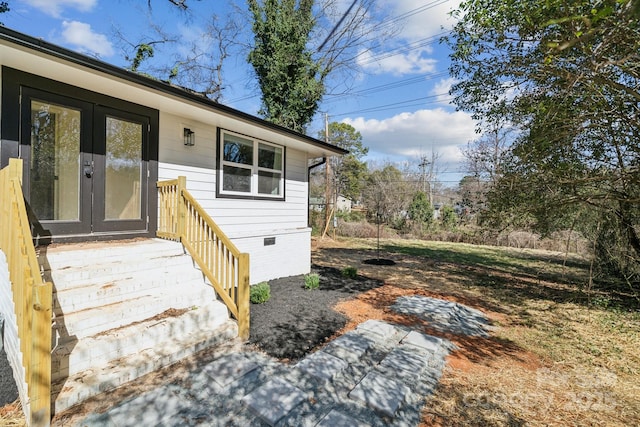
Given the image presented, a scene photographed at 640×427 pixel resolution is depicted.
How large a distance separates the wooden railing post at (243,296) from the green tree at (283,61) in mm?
8583

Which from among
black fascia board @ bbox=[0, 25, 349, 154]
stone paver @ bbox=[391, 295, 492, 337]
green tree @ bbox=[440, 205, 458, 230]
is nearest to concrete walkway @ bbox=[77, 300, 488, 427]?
stone paver @ bbox=[391, 295, 492, 337]

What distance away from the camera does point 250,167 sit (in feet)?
20.5

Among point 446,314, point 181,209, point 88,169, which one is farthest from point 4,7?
point 446,314

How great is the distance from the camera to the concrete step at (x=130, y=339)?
2541 millimetres

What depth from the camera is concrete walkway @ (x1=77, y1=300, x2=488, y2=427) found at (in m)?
2.30

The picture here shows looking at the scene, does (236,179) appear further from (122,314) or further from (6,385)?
(6,385)

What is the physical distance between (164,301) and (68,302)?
89 cm

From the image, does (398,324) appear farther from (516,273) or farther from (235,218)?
(516,273)

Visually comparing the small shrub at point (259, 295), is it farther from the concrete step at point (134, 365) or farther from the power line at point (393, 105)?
the power line at point (393, 105)

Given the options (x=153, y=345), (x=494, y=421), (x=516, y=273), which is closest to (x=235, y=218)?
(x=153, y=345)

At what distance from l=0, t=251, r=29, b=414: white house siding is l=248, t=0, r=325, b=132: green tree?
30.2 ft

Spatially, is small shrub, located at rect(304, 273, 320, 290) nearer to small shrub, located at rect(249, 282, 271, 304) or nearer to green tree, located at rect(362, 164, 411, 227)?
small shrub, located at rect(249, 282, 271, 304)

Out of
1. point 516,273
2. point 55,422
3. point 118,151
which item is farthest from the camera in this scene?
point 516,273

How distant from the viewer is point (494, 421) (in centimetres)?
242
